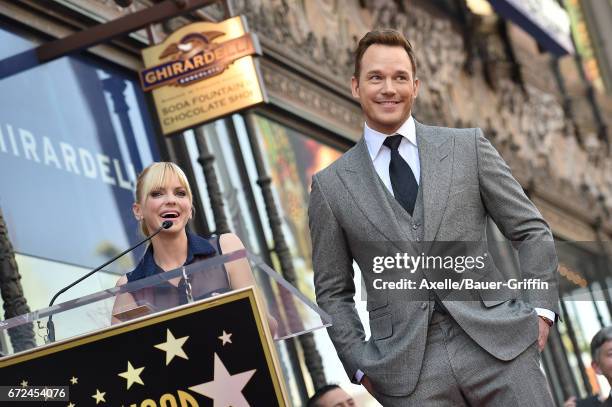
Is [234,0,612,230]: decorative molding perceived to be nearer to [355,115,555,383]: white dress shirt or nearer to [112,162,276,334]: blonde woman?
[112,162,276,334]: blonde woman

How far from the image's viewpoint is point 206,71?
29.9 feet

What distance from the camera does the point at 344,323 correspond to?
4324 mm

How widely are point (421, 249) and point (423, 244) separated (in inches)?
0.7

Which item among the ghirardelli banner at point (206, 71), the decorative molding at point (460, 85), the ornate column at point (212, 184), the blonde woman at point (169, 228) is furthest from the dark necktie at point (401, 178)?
the decorative molding at point (460, 85)

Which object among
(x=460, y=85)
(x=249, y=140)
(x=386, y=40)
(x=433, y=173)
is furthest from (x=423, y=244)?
(x=460, y=85)

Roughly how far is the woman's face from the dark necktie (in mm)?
778

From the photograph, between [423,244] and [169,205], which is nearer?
[423,244]

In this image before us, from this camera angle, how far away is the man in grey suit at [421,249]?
405 cm

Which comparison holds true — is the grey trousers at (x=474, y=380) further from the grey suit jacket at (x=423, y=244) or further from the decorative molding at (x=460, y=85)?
the decorative molding at (x=460, y=85)

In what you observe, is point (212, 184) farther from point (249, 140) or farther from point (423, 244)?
point (423, 244)

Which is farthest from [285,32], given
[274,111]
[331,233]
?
[331,233]

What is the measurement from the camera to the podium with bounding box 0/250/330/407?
12.2 feet

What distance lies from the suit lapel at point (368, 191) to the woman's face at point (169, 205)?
61 cm

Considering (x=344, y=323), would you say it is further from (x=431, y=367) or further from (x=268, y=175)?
(x=268, y=175)
